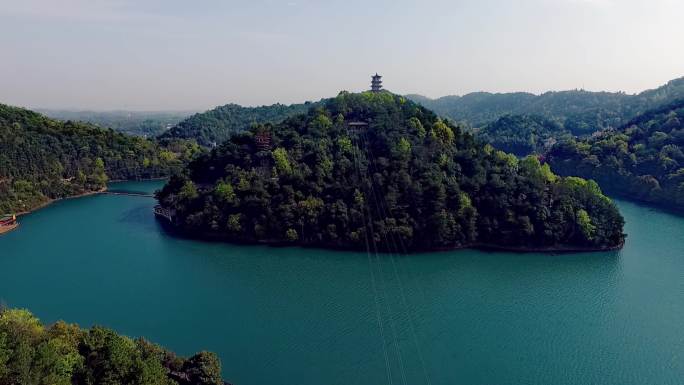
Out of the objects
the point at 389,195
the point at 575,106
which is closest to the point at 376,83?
the point at 389,195

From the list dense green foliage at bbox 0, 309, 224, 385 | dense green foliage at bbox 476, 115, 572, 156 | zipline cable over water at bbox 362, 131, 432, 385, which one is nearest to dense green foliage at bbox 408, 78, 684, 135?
dense green foliage at bbox 476, 115, 572, 156

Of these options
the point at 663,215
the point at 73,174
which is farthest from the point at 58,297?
the point at 663,215

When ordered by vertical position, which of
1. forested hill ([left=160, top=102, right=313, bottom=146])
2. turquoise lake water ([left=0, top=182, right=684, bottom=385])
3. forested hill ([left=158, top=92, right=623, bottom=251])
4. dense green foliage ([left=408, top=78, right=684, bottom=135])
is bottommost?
turquoise lake water ([left=0, top=182, right=684, bottom=385])

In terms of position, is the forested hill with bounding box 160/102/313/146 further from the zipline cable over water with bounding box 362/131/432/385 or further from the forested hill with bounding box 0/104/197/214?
the zipline cable over water with bounding box 362/131/432/385

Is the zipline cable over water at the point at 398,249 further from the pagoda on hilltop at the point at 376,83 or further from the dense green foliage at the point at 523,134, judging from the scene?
the dense green foliage at the point at 523,134

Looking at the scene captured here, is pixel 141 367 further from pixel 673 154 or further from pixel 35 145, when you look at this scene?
pixel 673 154

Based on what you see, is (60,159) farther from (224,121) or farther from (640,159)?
(640,159)

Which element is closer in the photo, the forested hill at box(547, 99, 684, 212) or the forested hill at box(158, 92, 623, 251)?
the forested hill at box(158, 92, 623, 251)
